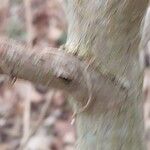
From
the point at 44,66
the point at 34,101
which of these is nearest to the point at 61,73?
the point at 44,66

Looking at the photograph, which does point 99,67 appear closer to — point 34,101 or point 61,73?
point 61,73

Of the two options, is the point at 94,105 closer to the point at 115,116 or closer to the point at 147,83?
the point at 115,116

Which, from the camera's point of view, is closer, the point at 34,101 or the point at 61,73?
the point at 61,73

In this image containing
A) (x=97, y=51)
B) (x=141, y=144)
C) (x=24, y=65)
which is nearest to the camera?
(x=24, y=65)

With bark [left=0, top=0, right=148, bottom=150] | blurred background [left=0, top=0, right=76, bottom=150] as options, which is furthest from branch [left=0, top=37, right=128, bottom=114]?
blurred background [left=0, top=0, right=76, bottom=150]

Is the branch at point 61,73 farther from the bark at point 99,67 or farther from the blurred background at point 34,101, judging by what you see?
the blurred background at point 34,101

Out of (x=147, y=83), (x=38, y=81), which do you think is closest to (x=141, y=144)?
(x=38, y=81)
